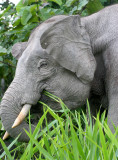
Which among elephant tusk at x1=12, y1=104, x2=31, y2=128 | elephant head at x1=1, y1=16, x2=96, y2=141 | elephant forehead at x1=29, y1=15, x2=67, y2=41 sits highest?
elephant forehead at x1=29, y1=15, x2=67, y2=41

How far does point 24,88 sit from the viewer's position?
2.85 m

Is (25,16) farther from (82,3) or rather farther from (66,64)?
(66,64)

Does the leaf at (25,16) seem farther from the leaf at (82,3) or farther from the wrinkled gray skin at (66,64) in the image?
the wrinkled gray skin at (66,64)

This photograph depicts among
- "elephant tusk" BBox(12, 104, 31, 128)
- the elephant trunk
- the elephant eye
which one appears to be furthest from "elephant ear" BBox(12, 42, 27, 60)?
"elephant tusk" BBox(12, 104, 31, 128)

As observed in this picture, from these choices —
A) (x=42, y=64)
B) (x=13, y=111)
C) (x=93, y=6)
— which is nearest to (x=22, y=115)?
(x=13, y=111)

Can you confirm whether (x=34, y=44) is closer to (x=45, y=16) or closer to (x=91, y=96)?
(x=91, y=96)

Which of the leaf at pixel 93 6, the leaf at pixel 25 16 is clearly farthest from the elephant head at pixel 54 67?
the leaf at pixel 93 6

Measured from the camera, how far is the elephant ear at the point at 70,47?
300cm

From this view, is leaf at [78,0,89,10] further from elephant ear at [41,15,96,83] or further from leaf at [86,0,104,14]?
elephant ear at [41,15,96,83]

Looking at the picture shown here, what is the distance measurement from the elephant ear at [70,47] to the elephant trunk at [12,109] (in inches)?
17.5

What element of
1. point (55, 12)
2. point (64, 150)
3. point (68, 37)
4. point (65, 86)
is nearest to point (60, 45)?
point (68, 37)

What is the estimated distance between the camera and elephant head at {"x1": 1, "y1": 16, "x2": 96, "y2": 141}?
2.85 m

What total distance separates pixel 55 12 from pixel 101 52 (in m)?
1.58

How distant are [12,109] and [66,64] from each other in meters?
0.59
